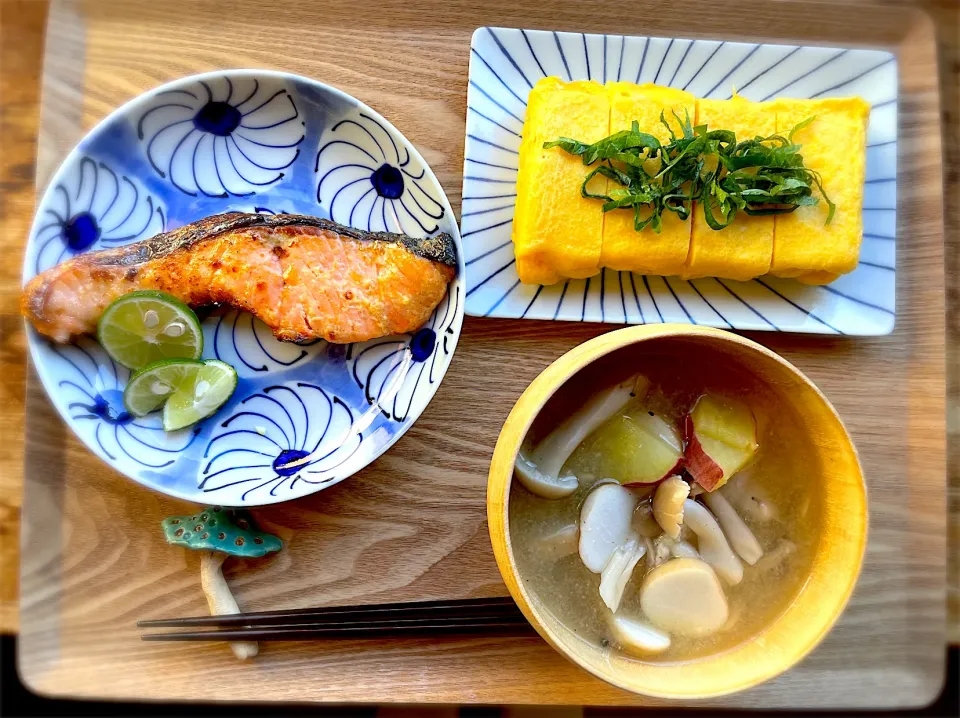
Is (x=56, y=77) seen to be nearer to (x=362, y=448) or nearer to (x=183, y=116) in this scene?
(x=183, y=116)

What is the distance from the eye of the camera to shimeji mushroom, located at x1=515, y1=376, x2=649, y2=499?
4.63ft

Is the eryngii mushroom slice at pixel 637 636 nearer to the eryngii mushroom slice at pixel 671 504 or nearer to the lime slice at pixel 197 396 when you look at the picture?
the eryngii mushroom slice at pixel 671 504

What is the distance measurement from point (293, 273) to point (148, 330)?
1.19 feet

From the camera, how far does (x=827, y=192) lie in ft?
5.46

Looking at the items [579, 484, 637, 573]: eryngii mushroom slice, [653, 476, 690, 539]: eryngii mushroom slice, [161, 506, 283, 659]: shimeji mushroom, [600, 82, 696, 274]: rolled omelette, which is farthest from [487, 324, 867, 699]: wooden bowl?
[161, 506, 283, 659]: shimeji mushroom

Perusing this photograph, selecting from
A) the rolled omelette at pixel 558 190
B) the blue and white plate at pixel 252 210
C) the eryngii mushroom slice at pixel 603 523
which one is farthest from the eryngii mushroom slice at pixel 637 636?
the rolled omelette at pixel 558 190

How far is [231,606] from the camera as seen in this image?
1655 millimetres

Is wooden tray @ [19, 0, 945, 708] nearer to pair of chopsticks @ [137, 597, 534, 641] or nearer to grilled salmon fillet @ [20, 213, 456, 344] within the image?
pair of chopsticks @ [137, 597, 534, 641]

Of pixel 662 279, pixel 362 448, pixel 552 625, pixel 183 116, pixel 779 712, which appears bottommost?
pixel 779 712

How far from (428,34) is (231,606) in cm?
153

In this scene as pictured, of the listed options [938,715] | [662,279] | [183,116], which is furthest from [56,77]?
[938,715]

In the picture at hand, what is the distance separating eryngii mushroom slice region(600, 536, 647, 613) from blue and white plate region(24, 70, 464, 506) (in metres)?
0.55

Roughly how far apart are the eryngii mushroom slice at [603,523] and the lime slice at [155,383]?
3.21 feet

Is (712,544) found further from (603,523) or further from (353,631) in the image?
(353,631)
